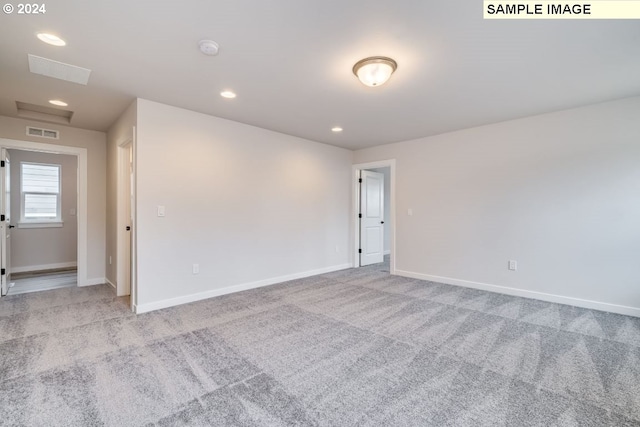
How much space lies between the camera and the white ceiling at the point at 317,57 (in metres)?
1.87

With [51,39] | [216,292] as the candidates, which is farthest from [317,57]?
[216,292]

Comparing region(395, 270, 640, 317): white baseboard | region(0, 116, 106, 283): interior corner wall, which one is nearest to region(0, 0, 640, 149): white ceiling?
region(0, 116, 106, 283): interior corner wall

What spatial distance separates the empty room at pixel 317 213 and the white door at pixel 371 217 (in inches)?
14.1

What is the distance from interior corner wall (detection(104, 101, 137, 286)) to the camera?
3.76 metres

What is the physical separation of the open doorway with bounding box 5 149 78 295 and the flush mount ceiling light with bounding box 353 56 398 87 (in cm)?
572

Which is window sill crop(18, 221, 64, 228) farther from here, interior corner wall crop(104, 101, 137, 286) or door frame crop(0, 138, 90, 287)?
interior corner wall crop(104, 101, 137, 286)

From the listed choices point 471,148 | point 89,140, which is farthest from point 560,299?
point 89,140

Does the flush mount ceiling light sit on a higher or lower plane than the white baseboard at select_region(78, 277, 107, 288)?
higher

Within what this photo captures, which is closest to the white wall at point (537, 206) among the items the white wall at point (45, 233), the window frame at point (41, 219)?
the white wall at point (45, 233)

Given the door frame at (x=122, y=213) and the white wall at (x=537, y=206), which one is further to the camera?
the door frame at (x=122, y=213)

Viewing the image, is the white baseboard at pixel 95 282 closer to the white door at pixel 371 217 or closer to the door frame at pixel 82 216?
the door frame at pixel 82 216

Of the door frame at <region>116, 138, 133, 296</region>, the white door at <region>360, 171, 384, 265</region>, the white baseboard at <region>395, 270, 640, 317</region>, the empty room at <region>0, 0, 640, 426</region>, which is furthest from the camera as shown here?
the white door at <region>360, 171, 384, 265</region>

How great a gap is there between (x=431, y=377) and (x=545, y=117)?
3.73 meters

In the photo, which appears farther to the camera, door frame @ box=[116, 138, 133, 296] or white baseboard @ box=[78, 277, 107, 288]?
white baseboard @ box=[78, 277, 107, 288]
